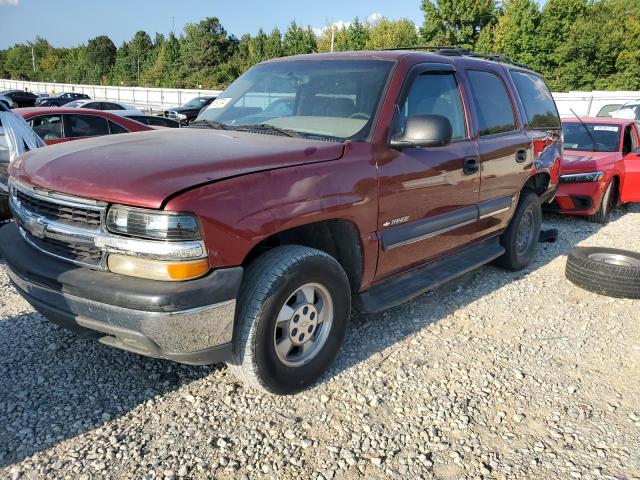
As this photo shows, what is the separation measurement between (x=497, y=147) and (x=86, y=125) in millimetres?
6932

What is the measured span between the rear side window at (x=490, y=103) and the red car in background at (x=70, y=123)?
5.88 metres

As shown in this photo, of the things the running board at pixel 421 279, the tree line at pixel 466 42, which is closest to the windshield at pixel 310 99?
the running board at pixel 421 279

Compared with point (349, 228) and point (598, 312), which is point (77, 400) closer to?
point (349, 228)

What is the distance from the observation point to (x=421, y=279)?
12.8 ft

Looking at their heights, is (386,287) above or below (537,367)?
above

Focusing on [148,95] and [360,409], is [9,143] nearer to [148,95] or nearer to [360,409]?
[360,409]

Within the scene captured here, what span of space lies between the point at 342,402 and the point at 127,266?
1.41m

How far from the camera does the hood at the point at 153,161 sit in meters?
2.43

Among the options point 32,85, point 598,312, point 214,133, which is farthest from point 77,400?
point 32,85

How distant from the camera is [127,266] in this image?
247cm

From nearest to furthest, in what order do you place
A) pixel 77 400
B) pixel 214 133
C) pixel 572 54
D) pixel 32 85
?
1. pixel 77 400
2. pixel 214 133
3. pixel 572 54
4. pixel 32 85

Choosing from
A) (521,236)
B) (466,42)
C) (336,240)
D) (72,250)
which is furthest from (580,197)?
(466,42)

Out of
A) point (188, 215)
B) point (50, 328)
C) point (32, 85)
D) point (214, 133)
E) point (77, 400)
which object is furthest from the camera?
point (32, 85)

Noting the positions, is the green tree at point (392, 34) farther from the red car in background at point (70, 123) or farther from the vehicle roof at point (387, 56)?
the vehicle roof at point (387, 56)
